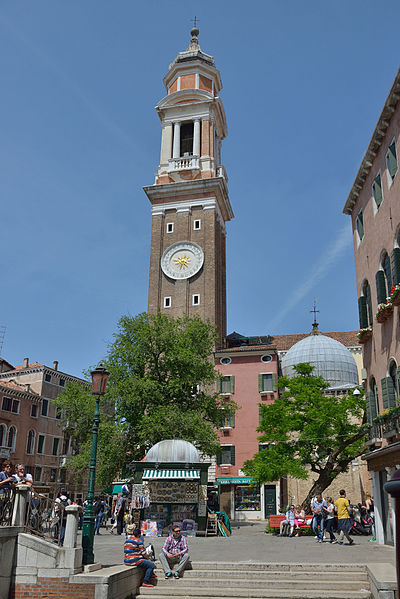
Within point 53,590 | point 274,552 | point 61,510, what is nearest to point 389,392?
point 274,552

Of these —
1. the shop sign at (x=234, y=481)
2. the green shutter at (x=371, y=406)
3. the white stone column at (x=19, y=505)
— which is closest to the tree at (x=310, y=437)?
the green shutter at (x=371, y=406)

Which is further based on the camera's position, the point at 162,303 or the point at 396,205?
the point at 162,303

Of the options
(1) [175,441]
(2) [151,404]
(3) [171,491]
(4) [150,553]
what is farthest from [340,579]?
(2) [151,404]

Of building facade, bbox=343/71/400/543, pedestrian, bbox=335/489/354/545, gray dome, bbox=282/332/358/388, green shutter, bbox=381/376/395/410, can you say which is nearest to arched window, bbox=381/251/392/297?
building facade, bbox=343/71/400/543

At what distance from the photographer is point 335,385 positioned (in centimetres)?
5191

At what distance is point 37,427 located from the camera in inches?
1946

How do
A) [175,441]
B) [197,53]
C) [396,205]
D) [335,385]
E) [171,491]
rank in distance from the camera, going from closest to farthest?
[396,205], [171,491], [175,441], [335,385], [197,53]

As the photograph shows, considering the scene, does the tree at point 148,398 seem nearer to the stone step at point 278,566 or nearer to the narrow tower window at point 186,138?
the stone step at point 278,566

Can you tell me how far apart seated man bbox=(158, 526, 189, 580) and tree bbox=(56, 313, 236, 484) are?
646 inches

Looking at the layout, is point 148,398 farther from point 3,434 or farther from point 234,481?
point 3,434

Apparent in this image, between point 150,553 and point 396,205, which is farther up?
point 396,205

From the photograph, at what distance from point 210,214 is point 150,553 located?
131 feet

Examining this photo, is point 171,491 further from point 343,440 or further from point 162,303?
point 162,303

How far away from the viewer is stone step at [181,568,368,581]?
1223 centimetres
